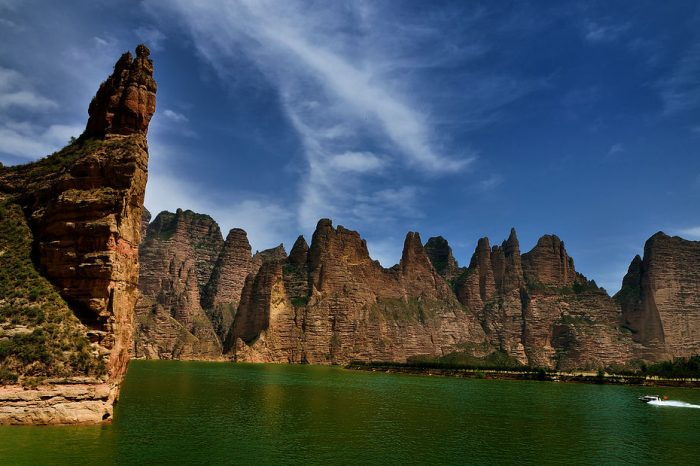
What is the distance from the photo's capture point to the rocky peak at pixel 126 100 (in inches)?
2002

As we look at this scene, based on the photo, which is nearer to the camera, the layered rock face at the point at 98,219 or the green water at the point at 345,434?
the green water at the point at 345,434

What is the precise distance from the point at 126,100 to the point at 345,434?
37.4 meters

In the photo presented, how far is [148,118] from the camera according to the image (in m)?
52.2

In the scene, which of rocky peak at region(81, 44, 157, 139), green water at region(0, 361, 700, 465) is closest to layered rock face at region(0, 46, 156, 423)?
rocky peak at region(81, 44, 157, 139)

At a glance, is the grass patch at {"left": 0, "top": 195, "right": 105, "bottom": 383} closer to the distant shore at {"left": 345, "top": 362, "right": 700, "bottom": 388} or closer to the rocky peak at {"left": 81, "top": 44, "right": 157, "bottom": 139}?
the rocky peak at {"left": 81, "top": 44, "right": 157, "bottom": 139}

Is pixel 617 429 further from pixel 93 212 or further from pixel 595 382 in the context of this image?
pixel 595 382

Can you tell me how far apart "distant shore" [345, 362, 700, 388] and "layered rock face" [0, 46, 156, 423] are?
5085 inches

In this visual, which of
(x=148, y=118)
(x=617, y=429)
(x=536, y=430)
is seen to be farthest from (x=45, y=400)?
(x=617, y=429)

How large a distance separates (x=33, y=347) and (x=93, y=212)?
1146 centimetres

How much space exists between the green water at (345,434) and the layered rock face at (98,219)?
4.95 metres

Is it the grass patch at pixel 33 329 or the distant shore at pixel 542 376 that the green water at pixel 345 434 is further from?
the distant shore at pixel 542 376

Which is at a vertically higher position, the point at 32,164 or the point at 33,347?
the point at 32,164

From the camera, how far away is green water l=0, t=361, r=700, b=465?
32406 mm

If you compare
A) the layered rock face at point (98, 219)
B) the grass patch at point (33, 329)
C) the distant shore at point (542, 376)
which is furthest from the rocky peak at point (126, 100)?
the distant shore at point (542, 376)
